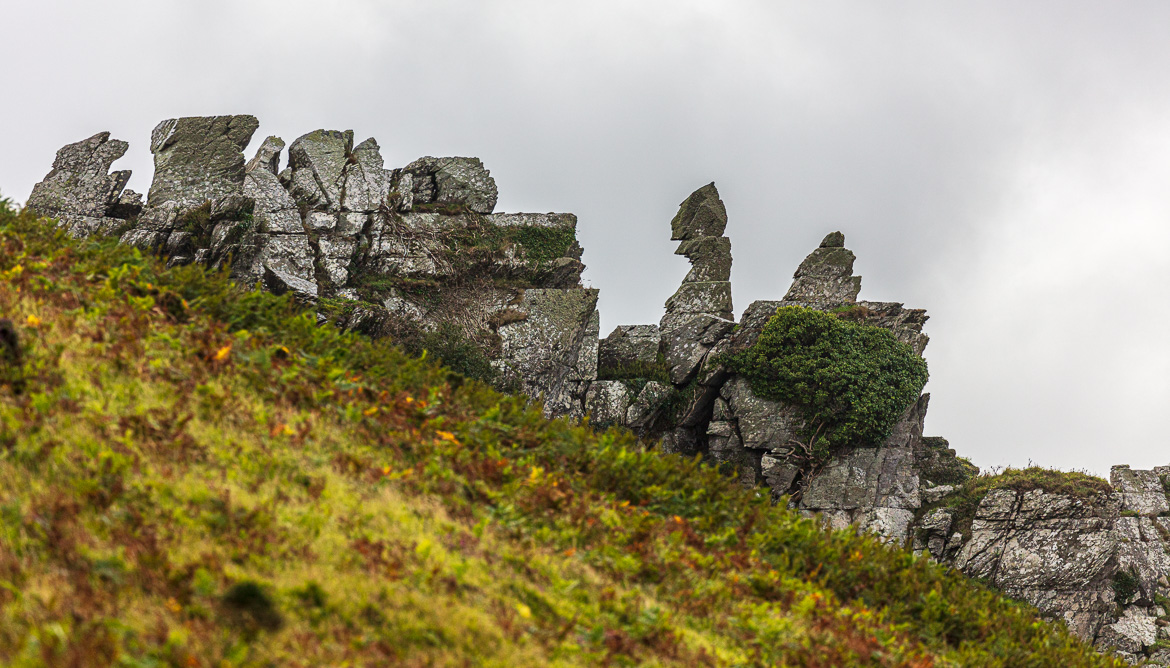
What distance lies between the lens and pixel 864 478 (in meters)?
28.5

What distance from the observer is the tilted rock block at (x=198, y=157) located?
28.3m

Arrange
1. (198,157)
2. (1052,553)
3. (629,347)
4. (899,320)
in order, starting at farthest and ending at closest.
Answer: (899,320), (629,347), (198,157), (1052,553)

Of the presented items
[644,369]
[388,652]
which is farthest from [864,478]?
[388,652]

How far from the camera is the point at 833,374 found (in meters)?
28.6

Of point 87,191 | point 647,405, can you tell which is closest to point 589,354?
point 647,405

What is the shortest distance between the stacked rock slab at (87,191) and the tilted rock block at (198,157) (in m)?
1.33

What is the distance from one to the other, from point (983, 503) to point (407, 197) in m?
25.4

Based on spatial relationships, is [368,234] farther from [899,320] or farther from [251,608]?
[251,608]

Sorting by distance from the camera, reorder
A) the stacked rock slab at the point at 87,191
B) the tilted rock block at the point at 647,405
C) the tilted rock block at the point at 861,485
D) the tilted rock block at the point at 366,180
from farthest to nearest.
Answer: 1. the tilted rock block at the point at 647,405
2. the tilted rock block at the point at 366,180
3. the tilted rock block at the point at 861,485
4. the stacked rock slab at the point at 87,191

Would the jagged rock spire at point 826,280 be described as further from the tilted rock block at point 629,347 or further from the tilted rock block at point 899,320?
the tilted rock block at point 629,347

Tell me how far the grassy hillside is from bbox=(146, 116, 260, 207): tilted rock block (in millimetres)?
19401

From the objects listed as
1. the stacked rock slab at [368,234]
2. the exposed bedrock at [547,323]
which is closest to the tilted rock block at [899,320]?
the exposed bedrock at [547,323]

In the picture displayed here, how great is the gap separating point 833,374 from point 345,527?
82.0ft

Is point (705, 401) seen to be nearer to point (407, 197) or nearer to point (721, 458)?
point (721, 458)
